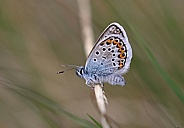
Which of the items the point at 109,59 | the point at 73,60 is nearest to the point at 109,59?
the point at 109,59

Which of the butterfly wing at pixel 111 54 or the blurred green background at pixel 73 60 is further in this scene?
the blurred green background at pixel 73 60

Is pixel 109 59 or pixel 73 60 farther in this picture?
pixel 73 60

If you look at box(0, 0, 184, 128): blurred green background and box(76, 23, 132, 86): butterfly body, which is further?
box(0, 0, 184, 128): blurred green background

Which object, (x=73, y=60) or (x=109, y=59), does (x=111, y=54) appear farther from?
(x=73, y=60)

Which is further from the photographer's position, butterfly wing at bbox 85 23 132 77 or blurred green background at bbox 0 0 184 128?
blurred green background at bbox 0 0 184 128

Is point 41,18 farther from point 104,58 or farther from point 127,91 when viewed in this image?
point 104,58
